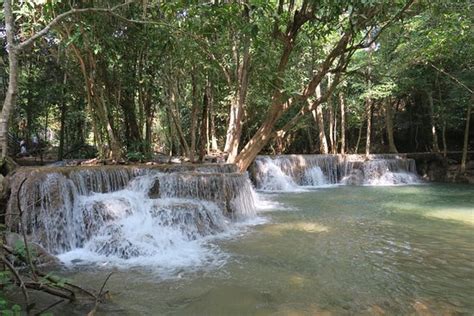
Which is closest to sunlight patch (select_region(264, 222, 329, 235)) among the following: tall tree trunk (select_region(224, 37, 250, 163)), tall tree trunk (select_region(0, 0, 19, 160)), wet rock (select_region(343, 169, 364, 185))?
tall tree trunk (select_region(224, 37, 250, 163))

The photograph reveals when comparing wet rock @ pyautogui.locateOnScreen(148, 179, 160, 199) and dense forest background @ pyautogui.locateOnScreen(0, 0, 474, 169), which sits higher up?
dense forest background @ pyautogui.locateOnScreen(0, 0, 474, 169)

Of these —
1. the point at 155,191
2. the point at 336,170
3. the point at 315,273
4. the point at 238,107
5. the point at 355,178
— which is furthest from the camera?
the point at 336,170

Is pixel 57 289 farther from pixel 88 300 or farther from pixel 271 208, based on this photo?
pixel 271 208

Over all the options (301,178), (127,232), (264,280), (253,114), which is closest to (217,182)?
(127,232)

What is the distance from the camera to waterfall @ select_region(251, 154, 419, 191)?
1609 cm

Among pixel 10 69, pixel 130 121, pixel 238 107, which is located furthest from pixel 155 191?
pixel 130 121

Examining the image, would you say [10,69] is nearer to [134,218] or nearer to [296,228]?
[134,218]

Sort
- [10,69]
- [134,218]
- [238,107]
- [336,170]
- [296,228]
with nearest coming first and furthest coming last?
[10,69] < [134,218] < [296,228] < [238,107] < [336,170]

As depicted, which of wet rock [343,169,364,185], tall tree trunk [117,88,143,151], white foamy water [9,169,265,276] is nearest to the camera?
white foamy water [9,169,265,276]

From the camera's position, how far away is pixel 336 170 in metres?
17.9

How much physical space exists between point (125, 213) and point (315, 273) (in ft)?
11.8

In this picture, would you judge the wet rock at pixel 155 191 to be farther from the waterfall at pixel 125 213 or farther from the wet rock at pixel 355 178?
the wet rock at pixel 355 178

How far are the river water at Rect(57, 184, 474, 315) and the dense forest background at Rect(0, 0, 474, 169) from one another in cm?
354

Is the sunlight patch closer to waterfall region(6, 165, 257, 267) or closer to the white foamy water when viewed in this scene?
the white foamy water
